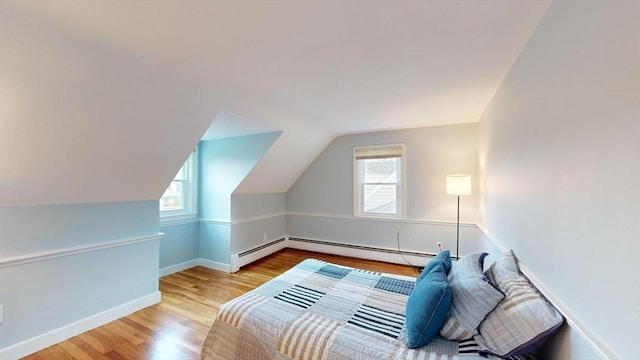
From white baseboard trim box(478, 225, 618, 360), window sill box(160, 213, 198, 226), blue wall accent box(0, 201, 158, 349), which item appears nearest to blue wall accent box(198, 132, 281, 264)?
window sill box(160, 213, 198, 226)

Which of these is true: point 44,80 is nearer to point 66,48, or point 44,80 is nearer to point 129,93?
point 66,48

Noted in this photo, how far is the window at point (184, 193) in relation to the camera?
3.70 meters

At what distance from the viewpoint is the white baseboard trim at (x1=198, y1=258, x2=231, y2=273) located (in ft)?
12.0

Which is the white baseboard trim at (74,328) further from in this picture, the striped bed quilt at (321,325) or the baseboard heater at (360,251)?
the baseboard heater at (360,251)

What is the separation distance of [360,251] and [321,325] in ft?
9.62

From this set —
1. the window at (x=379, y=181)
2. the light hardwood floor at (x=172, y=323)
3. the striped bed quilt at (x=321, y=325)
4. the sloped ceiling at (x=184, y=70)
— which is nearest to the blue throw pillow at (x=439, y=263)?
the striped bed quilt at (x=321, y=325)

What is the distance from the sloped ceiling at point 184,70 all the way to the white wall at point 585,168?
1.16 feet

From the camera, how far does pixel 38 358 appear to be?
188cm

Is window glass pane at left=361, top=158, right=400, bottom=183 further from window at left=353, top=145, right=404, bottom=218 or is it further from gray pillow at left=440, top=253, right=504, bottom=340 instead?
gray pillow at left=440, top=253, right=504, bottom=340

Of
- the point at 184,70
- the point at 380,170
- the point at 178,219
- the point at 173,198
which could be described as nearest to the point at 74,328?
the point at 178,219

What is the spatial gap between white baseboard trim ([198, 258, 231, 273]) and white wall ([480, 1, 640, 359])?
350 centimetres

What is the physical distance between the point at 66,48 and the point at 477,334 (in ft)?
8.86

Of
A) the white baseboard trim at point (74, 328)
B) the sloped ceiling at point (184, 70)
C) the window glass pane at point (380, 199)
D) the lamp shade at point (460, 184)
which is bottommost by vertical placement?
the white baseboard trim at point (74, 328)

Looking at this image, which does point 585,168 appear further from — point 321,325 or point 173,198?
point 173,198
